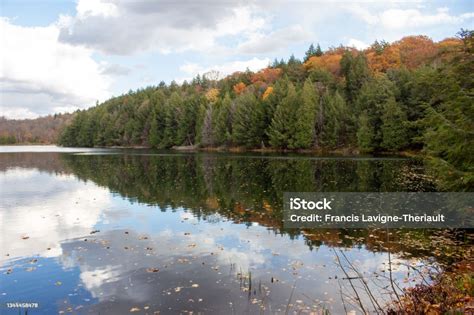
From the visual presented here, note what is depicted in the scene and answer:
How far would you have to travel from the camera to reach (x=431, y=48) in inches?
3435

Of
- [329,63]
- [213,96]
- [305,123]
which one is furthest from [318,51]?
[305,123]

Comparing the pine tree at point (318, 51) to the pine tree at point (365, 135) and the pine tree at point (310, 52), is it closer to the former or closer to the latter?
the pine tree at point (310, 52)

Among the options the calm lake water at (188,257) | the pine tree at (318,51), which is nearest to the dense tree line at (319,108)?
the pine tree at (318,51)

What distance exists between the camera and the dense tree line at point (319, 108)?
2437 inches

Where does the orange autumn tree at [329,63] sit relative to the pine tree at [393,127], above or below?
above

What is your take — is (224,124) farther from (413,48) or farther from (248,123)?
(413,48)

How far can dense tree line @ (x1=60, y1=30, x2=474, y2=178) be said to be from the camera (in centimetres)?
6191

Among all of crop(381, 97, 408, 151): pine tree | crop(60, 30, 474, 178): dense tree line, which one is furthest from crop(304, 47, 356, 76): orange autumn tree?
crop(381, 97, 408, 151): pine tree

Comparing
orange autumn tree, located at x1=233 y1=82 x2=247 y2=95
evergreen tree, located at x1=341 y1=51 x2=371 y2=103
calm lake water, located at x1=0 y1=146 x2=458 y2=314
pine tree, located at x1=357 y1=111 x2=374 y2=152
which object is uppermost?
orange autumn tree, located at x1=233 y1=82 x2=247 y2=95

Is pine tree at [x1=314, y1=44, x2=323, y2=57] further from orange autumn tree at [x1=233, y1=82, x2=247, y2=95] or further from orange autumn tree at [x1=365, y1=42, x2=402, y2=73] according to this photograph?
orange autumn tree at [x1=365, y1=42, x2=402, y2=73]

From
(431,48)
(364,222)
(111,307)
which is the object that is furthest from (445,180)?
(431,48)

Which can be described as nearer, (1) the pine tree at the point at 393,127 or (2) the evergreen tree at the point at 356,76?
(1) the pine tree at the point at 393,127

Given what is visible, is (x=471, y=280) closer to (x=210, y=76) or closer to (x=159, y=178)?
(x=159, y=178)

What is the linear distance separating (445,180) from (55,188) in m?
27.5
